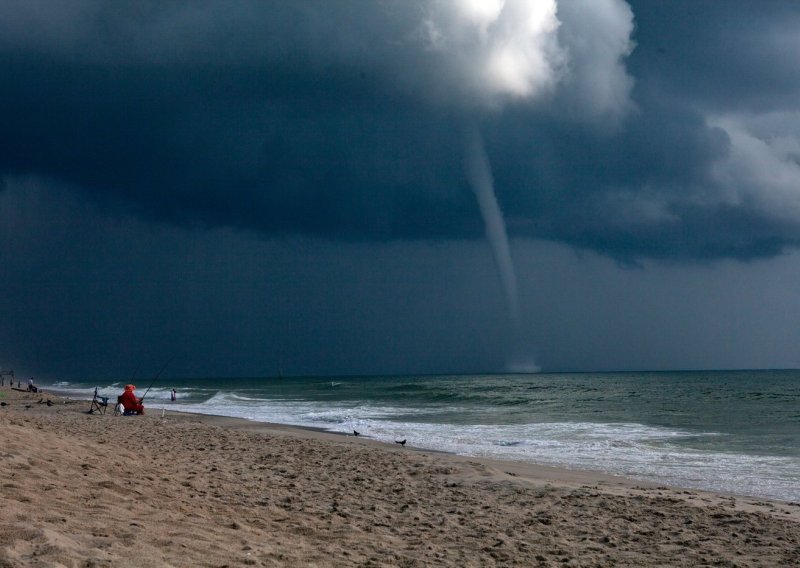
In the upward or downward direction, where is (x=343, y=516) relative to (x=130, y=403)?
downward

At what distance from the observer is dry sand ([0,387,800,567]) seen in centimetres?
545

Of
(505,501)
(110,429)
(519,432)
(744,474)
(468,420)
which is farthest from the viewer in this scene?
(468,420)

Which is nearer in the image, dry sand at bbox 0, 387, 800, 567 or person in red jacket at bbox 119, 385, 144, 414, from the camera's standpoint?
dry sand at bbox 0, 387, 800, 567

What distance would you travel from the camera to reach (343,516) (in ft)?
24.9

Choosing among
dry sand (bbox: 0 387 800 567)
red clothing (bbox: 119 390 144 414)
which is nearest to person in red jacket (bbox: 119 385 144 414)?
red clothing (bbox: 119 390 144 414)

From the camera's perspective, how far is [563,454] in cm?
1551

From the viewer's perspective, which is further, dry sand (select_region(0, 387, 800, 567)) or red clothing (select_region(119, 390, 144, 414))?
red clothing (select_region(119, 390, 144, 414))

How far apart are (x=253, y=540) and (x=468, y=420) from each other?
21685mm

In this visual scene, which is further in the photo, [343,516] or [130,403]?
[130,403]

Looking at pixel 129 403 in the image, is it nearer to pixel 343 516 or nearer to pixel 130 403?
pixel 130 403

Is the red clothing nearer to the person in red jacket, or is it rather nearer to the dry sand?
the person in red jacket

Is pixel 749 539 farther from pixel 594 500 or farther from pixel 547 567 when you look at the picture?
pixel 547 567

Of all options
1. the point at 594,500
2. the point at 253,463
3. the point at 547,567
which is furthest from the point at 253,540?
the point at 253,463

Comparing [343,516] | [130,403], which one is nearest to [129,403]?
[130,403]
